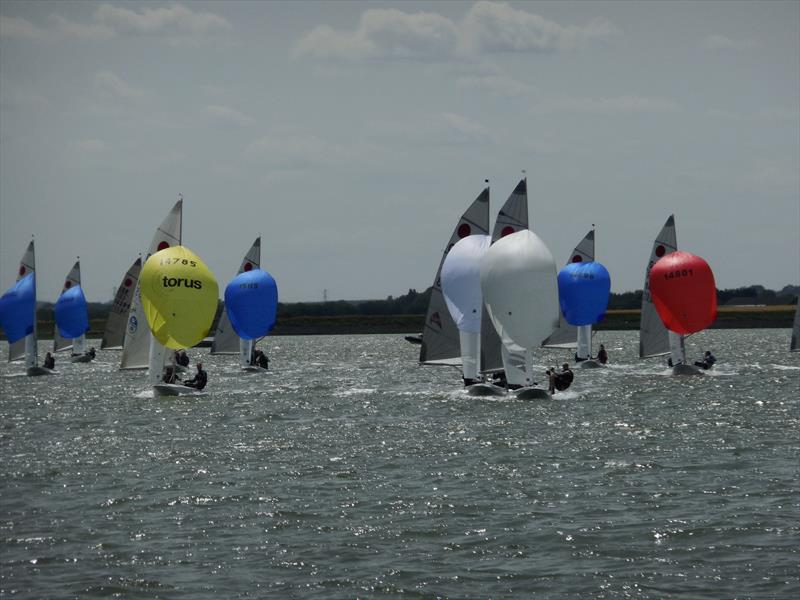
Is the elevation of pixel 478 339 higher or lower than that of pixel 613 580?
higher

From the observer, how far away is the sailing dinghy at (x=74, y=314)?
92.4m

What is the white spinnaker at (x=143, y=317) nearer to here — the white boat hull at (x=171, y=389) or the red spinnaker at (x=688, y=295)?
the white boat hull at (x=171, y=389)

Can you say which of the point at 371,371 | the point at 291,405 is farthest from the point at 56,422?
the point at 371,371

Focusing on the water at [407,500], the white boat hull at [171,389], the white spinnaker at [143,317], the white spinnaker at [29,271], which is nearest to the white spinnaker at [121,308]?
the white spinnaker at [29,271]

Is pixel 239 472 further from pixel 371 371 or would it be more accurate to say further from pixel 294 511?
pixel 371 371

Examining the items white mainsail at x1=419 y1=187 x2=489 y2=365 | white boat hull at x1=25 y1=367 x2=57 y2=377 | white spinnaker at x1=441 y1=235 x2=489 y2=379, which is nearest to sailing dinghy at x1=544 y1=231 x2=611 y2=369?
white mainsail at x1=419 y1=187 x2=489 y2=365

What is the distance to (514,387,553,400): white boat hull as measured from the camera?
4562 cm

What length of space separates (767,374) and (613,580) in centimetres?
4789

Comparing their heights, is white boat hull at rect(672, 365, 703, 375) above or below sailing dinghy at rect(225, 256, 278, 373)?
below

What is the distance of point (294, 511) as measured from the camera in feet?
77.8

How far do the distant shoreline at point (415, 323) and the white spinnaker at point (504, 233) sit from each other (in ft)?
452

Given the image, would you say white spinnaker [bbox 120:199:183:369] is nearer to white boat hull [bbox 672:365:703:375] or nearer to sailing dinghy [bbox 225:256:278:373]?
sailing dinghy [bbox 225:256:278:373]

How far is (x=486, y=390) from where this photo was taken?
4744 centimetres

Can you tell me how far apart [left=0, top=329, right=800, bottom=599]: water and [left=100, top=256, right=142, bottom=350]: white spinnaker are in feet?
102
